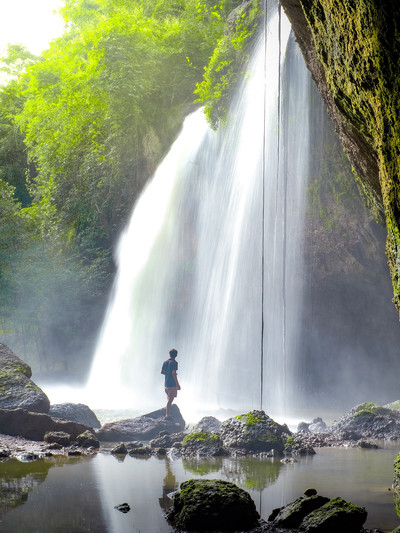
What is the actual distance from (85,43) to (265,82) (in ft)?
40.6

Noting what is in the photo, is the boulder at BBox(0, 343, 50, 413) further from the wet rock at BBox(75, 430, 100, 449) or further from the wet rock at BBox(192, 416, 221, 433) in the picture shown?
the wet rock at BBox(192, 416, 221, 433)

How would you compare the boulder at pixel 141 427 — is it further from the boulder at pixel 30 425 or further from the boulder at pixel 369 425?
the boulder at pixel 369 425

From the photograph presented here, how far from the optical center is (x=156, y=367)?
2130cm

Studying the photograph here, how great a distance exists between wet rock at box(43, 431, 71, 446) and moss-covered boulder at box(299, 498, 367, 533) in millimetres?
5321

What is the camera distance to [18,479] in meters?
6.65

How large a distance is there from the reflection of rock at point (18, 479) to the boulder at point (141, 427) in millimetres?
2883

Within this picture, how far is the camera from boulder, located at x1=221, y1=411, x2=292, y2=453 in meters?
9.00

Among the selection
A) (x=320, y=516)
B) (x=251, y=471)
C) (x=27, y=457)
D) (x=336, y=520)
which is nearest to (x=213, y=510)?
(x=320, y=516)

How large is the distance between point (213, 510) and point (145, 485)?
1.68 meters

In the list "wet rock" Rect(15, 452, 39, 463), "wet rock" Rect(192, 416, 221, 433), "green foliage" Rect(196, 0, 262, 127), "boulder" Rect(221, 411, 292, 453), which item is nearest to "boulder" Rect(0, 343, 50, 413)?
"wet rock" Rect(15, 452, 39, 463)

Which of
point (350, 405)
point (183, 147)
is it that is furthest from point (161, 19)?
point (350, 405)

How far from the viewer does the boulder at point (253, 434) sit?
29.5 feet

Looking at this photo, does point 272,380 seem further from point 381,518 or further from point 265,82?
point 381,518

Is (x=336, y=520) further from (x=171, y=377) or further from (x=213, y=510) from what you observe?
(x=171, y=377)
